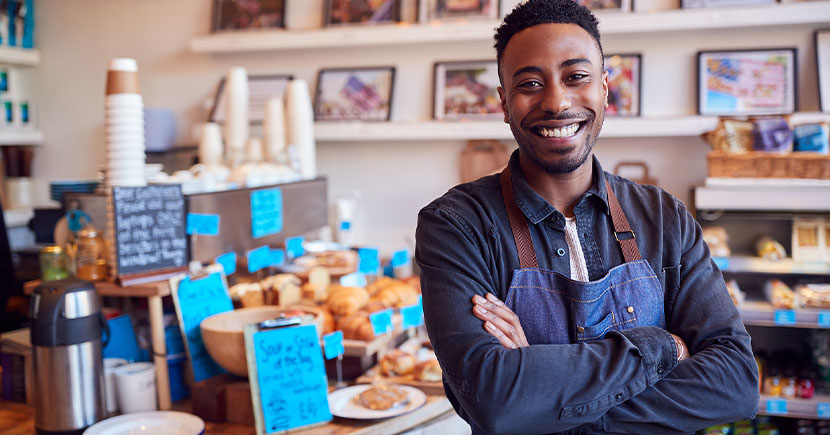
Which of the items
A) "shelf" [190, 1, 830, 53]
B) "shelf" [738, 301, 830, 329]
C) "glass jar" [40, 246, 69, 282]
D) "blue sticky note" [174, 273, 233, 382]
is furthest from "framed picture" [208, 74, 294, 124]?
"shelf" [738, 301, 830, 329]

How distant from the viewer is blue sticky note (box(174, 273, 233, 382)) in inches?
89.6

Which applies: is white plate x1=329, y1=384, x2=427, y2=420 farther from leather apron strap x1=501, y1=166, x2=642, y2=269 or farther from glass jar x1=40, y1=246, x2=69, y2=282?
glass jar x1=40, y1=246, x2=69, y2=282

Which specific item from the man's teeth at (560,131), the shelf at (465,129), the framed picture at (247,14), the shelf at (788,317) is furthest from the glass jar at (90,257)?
the shelf at (788,317)

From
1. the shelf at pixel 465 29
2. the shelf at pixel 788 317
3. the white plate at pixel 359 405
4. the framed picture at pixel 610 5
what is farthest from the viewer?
the framed picture at pixel 610 5

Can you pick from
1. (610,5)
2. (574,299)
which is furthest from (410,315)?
(610,5)

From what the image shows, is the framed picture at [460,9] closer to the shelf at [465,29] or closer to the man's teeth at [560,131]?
the shelf at [465,29]

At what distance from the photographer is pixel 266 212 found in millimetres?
2967

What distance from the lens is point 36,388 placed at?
6.81ft

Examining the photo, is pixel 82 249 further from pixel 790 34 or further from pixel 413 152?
pixel 790 34

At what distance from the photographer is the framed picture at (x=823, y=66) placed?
142 inches

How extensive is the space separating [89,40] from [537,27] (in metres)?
4.27

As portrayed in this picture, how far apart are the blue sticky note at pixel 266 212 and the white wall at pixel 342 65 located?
1.38 metres

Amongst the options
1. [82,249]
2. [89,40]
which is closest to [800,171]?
[82,249]

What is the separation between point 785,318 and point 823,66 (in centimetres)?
129
